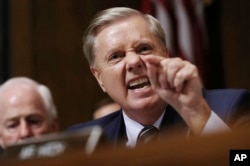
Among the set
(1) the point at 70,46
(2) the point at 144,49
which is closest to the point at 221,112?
(2) the point at 144,49

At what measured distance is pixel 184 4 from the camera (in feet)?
10.5

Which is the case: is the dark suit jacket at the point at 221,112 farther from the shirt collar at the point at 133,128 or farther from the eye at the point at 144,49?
the eye at the point at 144,49

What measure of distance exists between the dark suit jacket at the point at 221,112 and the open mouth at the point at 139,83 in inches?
4.1

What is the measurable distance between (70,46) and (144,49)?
66.4 inches

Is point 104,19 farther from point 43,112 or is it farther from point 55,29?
point 55,29

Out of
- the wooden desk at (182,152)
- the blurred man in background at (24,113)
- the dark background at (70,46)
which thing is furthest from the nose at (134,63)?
the dark background at (70,46)

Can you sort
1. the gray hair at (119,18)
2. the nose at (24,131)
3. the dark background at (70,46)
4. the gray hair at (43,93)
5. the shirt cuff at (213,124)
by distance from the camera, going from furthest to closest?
the dark background at (70,46)
the gray hair at (43,93)
the nose at (24,131)
the gray hair at (119,18)
the shirt cuff at (213,124)

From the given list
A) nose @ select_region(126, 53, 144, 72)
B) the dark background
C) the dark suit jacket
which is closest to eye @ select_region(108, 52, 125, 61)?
nose @ select_region(126, 53, 144, 72)

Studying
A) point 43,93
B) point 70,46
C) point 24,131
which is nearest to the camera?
point 24,131

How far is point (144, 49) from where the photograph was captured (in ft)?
5.85

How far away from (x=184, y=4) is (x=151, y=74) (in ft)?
5.72

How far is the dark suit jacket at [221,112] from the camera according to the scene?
1609mm

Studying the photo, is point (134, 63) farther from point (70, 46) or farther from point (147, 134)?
point (70, 46)

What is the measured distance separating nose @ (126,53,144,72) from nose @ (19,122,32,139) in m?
0.64
